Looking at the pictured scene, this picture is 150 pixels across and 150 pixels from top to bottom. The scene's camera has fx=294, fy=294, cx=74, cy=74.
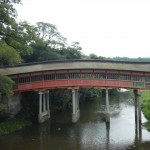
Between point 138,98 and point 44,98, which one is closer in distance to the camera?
point 138,98

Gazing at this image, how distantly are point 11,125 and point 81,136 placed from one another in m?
9.71

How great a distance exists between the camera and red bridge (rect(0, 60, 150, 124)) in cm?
3934

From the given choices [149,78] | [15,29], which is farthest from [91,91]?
[15,29]

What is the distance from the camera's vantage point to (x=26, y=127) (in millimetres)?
38562

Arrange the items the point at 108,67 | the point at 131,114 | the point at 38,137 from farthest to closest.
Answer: the point at 131,114
the point at 108,67
the point at 38,137

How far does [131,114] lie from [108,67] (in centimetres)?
1153

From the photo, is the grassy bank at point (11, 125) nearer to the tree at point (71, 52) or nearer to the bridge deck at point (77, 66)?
the bridge deck at point (77, 66)

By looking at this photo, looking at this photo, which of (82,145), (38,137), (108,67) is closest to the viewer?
(82,145)

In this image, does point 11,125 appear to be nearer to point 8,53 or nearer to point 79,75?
point 79,75

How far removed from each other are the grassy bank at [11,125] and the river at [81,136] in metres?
0.99

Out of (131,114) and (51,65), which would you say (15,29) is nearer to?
(51,65)

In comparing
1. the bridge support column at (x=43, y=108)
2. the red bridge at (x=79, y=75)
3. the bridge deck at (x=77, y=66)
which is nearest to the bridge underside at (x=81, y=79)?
the red bridge at (x=79, y=75)

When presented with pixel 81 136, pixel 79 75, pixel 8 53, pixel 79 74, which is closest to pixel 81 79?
pixel 79 75

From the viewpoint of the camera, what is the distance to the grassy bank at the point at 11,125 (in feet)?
116
